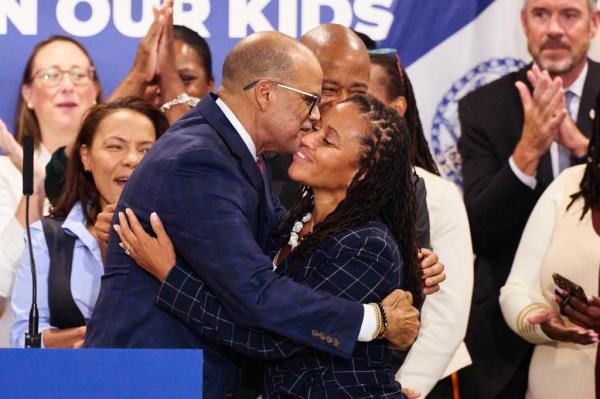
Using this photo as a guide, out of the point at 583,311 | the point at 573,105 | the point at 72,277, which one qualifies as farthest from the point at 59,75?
the point at 583,311

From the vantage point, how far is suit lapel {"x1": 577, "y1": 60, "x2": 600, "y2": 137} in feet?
17.5

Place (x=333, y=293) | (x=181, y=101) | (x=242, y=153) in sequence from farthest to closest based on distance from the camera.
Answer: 1. (x=181, y=101)
2. (x=242, y=153)
3. (x=333, y=293)

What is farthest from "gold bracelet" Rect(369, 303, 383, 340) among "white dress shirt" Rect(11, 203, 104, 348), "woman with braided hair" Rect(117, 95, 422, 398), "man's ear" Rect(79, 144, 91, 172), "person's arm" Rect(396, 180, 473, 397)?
"man's ear" Rect(79, 144, 91, 172)

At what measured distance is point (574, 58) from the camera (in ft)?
17.5

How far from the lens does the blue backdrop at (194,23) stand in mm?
5258

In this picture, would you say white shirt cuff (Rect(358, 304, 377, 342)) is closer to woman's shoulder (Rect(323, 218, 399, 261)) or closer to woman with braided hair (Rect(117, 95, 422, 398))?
woman with braided hair (Rect(117, 95, 422, 398))

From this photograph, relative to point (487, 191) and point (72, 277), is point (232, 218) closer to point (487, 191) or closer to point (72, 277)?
point (72, 277)

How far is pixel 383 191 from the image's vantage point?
3625 mm

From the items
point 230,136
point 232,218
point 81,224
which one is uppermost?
point 230,136

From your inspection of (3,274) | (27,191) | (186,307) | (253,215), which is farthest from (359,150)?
(3,274)

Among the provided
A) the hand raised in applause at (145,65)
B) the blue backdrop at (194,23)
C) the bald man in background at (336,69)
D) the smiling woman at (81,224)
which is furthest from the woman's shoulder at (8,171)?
the bald man in background at (336,69)

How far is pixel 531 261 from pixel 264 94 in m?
1.72

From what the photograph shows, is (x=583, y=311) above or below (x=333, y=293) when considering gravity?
below

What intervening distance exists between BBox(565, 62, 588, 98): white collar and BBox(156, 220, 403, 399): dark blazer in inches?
84.8
